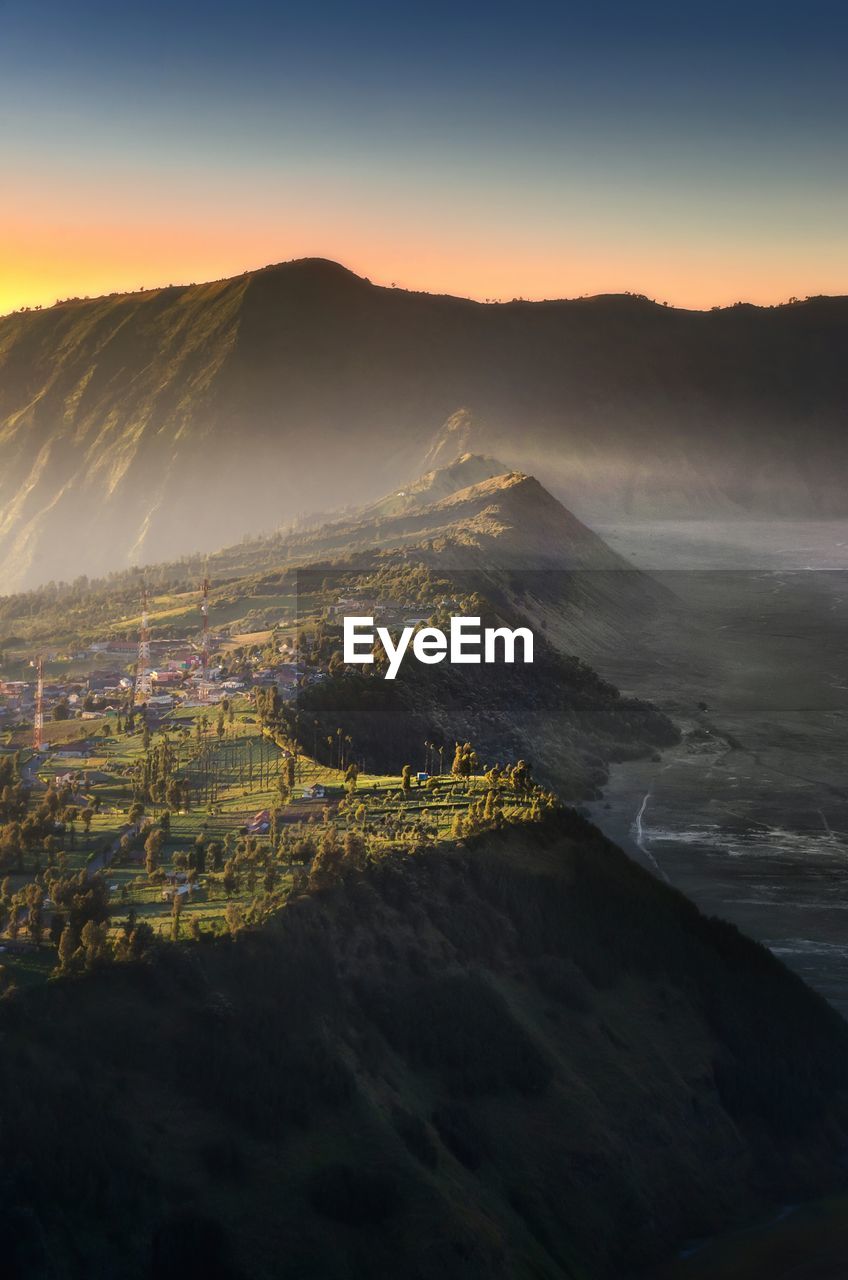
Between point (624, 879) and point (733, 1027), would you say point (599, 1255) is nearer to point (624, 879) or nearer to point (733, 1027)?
point (733, 1027)

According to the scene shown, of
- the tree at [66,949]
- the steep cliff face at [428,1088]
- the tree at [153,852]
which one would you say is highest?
the tree at [153,852]

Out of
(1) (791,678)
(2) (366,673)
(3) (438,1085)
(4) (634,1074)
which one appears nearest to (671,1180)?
(4) (634,1074)

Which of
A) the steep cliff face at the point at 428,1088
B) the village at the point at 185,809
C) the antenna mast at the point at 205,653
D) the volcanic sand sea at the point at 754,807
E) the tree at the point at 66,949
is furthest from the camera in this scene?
the antenna mast at the point at 205,653

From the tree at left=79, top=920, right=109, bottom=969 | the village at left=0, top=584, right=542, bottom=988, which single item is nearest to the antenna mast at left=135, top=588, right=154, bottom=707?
the village at left=0, top=584, right=542, bottom=988

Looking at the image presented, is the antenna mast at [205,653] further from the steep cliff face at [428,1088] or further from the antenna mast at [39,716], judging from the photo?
the steep cliff face at [428,1088]

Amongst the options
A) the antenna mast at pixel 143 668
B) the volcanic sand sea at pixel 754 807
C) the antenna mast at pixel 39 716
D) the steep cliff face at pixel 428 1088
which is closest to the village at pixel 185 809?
the antenna mast at pixel 39 716

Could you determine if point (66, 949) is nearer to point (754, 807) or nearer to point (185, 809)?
point (185, 809)
